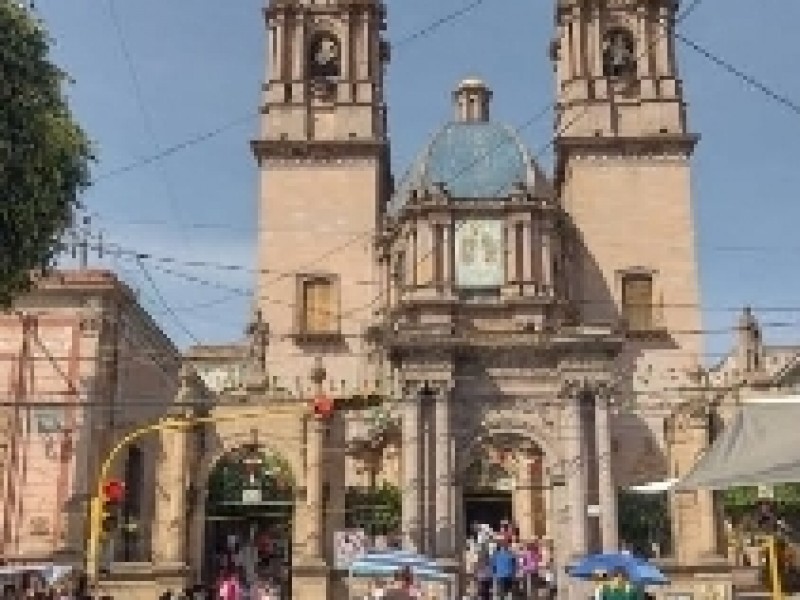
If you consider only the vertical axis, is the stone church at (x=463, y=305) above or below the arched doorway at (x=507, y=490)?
above

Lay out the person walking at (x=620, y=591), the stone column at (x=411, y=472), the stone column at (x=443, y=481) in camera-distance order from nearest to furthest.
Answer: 1. the person walking at (x=620, y=591)
2. the stone column at (x=411, y=472)
3. the stone column at (x=443, y=481)

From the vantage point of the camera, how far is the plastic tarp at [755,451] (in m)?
10.0

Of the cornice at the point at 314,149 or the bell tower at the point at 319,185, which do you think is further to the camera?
the cornice at the point at 314,149

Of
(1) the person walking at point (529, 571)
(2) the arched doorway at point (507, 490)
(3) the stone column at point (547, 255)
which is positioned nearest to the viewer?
(1) the person walking at point (529, 571)

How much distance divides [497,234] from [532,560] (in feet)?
64.7

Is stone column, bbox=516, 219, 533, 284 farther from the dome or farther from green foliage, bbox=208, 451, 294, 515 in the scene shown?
green foliage, bbox=208, 451, 294, 515

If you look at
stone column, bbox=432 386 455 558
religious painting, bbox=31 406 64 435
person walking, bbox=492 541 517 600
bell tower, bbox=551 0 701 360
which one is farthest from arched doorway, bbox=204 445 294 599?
bell tower, bbox=551 0 701 360

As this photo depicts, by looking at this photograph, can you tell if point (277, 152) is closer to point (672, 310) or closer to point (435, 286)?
point (435, 286)

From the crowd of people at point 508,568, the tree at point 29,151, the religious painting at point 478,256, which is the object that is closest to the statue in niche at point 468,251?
the religious painting at point 478,256

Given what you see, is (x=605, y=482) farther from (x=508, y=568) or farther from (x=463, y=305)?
(x=463, y=305)

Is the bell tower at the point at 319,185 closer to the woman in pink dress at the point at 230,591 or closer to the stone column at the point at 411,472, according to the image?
the stone column at the point at 411,472

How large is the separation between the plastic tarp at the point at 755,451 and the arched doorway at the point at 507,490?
871 inches

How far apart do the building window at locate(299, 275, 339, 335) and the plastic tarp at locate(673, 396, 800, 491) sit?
36.8 meters

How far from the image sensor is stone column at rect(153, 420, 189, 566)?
3009 cm
